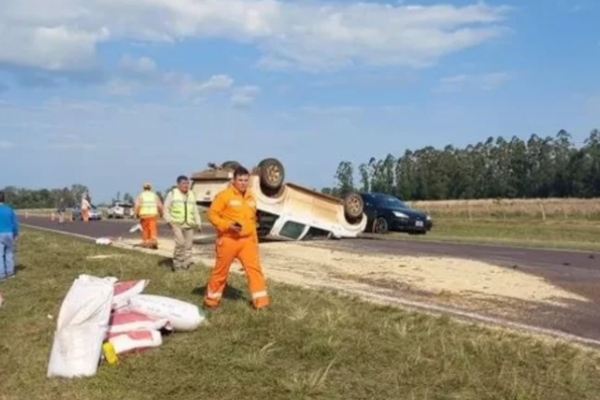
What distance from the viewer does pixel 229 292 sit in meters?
10.3

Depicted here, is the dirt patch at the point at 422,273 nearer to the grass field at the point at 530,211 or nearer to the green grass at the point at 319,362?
the green grass at the point at 319,362

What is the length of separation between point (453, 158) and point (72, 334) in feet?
409

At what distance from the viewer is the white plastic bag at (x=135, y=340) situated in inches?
274

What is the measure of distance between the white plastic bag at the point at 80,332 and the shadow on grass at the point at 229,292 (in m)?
3.10

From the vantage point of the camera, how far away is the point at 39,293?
11055mm

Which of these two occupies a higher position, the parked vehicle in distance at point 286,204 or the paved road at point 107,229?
the parked vehicle in distance at point 286,204

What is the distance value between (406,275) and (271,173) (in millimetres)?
8141

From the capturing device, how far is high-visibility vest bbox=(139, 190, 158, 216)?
68.1 feet

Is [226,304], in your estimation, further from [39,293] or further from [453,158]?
[453,158]

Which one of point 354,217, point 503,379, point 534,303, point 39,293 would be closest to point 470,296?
point 534,303

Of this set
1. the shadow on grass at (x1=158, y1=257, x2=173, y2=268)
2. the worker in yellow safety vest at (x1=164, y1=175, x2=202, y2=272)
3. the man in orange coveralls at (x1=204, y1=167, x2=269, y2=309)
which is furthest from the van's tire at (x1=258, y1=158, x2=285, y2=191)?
the man in orange coveralls at (x1=204, y1=167, x2=269, y2=309)

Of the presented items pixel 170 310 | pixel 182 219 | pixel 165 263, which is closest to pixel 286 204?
pixel 165 263

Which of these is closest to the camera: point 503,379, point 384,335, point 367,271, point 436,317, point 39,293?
point 503,379

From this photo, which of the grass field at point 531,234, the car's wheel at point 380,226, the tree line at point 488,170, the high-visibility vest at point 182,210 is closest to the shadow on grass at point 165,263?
the high-visibility vest at point 182,210
